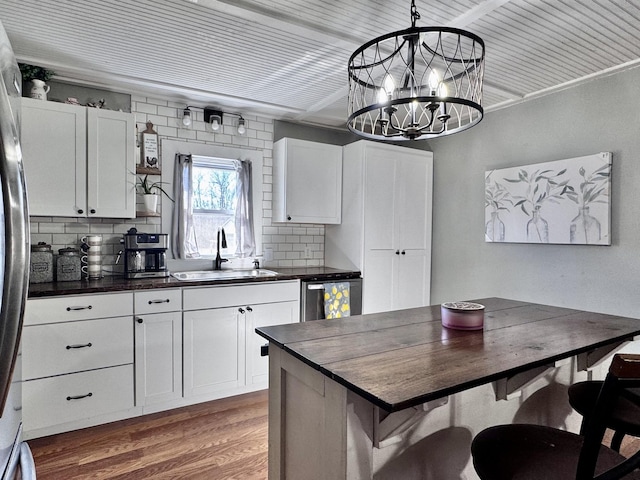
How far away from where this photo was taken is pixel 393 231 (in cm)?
370

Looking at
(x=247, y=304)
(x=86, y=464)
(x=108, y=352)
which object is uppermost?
(x=247, y=304)

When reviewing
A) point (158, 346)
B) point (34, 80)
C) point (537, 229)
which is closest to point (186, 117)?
point (34, 80)

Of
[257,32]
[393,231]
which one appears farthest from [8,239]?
[393,231]

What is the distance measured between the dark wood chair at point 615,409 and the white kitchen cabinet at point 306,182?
2468mm

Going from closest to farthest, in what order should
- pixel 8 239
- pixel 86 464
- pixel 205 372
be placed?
pixel 8 239 → pixel 86 464 → pixel 205 372

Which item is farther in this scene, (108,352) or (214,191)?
(214,191)

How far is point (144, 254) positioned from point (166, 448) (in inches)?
55.0

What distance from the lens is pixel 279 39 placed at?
226 centimetres

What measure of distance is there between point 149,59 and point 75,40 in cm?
42

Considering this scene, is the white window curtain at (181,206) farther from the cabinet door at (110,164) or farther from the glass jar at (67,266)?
the glass jar at (67,266)

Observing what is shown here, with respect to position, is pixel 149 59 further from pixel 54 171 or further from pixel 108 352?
pixel 108 352

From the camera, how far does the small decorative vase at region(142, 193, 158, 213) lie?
3.02 metres

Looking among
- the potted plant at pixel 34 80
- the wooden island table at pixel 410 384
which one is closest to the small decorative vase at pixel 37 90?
the potted plant at pixel 34 80

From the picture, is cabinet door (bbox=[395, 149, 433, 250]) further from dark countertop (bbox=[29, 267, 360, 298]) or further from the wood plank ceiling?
dark countertop (bbox=[29, 267, 360, 298])
